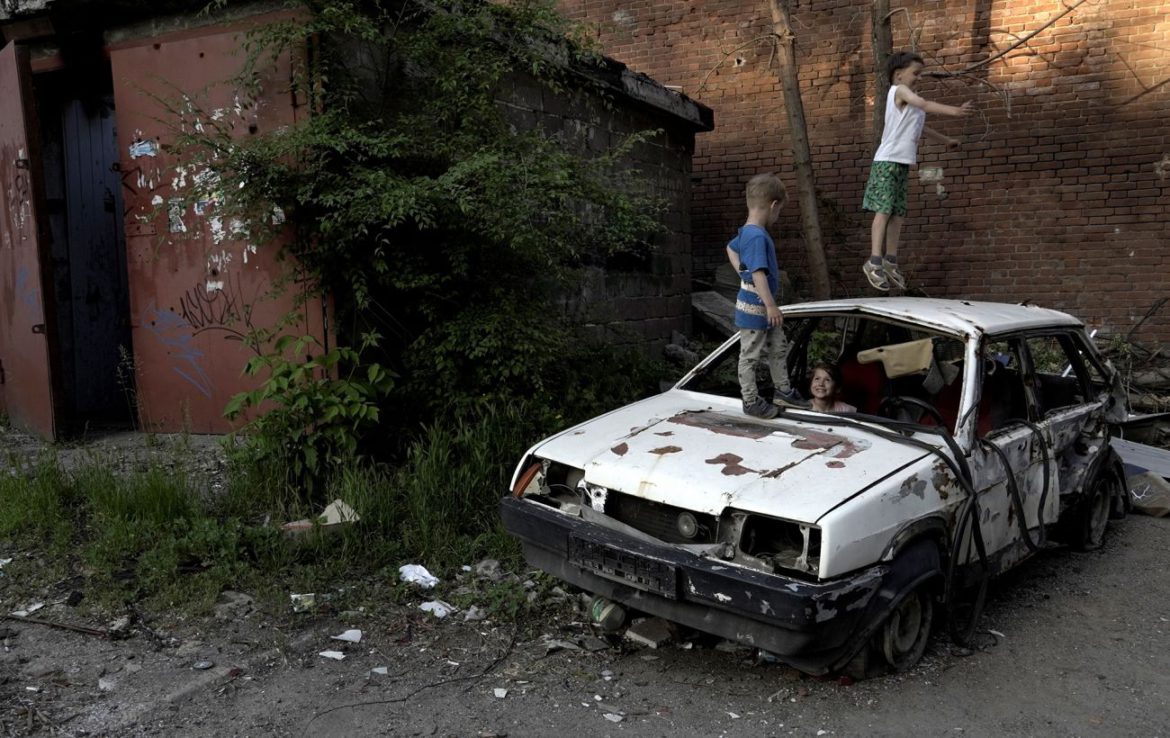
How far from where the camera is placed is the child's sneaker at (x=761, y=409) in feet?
14.7

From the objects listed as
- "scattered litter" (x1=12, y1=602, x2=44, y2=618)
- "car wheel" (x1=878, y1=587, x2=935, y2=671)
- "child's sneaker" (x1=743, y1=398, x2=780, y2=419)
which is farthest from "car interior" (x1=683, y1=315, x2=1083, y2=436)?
"scattered litter" (x1=12, y1=602, x2=44, y2=618)

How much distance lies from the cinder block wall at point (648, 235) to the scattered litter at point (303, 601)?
377cm

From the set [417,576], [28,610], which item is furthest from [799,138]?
[28,610]

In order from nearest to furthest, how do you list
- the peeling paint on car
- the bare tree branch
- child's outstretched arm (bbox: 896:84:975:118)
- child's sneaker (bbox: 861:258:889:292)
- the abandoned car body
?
1. the abandoned car body
2. the peeling paint on car
3. child's outstretched arm (bbox: 896:84:975:118)
4. child's sneaker (bbox: 861:258:889:292)
5. the bare tree branch

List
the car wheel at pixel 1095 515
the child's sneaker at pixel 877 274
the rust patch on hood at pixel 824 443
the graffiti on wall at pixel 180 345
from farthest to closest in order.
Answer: the child's sneaker at pixel 877 274 → the graffiti on wall at pixel 180 345 → the car wheel at pixel 1095 515 → the rust patch on hood at pixel 824 443

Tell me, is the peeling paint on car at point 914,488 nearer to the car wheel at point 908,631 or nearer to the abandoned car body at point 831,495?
the abandoned car body at point 831,495

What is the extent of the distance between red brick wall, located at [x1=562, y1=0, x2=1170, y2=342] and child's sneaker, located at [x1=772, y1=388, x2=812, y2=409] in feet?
18.3

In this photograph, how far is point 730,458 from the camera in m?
3.82

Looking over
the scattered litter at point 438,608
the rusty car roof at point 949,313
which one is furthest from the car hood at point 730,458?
the scattered litter at point 438,608

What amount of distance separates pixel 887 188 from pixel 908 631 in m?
3.62

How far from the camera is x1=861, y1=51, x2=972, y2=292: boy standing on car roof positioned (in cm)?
630

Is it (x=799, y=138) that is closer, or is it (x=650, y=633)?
(x=650, y=633)

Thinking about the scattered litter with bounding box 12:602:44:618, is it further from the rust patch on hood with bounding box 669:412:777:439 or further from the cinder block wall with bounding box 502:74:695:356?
the cinder block wall with bounding box 502:74:695:356

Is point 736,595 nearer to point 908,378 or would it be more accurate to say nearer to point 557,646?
point 557,646
